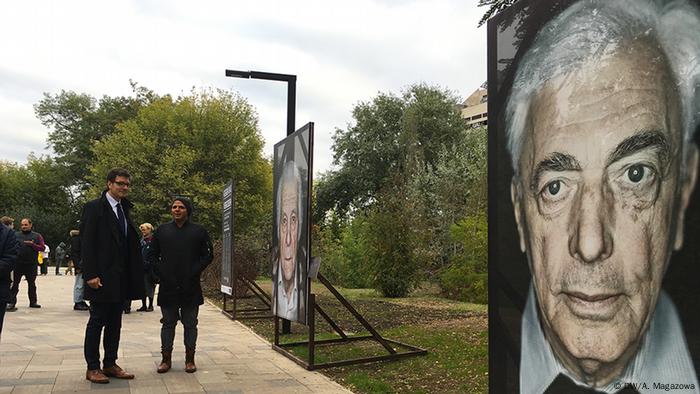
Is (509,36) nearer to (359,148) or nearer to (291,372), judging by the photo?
(291,372)

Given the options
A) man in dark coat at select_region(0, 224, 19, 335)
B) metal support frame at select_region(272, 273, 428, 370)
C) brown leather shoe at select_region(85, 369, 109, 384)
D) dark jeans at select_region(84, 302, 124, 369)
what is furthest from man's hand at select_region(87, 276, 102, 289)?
metal support frame at select_region(272, 273, 428, 370)

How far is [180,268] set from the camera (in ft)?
21.6

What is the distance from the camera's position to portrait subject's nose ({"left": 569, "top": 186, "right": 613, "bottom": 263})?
2.63 metres

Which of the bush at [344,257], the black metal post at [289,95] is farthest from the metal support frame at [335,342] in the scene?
the bush at [344,257]

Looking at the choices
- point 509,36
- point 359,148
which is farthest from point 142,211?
point 509,36

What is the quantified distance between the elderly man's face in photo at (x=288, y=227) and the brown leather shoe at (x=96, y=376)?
2.47 meters

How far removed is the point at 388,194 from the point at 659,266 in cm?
1516

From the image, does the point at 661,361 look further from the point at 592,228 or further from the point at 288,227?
the point at 288,227

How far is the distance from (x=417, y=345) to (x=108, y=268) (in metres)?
4.38

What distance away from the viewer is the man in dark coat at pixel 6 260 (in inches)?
231

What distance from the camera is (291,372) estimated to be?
6895 mm

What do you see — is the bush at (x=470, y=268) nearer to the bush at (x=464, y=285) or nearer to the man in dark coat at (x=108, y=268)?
the bush at (x=464, y=285)

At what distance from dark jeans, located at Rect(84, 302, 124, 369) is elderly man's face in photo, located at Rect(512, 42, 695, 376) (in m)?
4.58

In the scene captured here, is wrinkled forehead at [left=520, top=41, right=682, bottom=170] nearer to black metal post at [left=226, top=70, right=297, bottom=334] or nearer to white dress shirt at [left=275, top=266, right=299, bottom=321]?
white dress shirt at [left=275, top=266, right=299, bottom=321]
